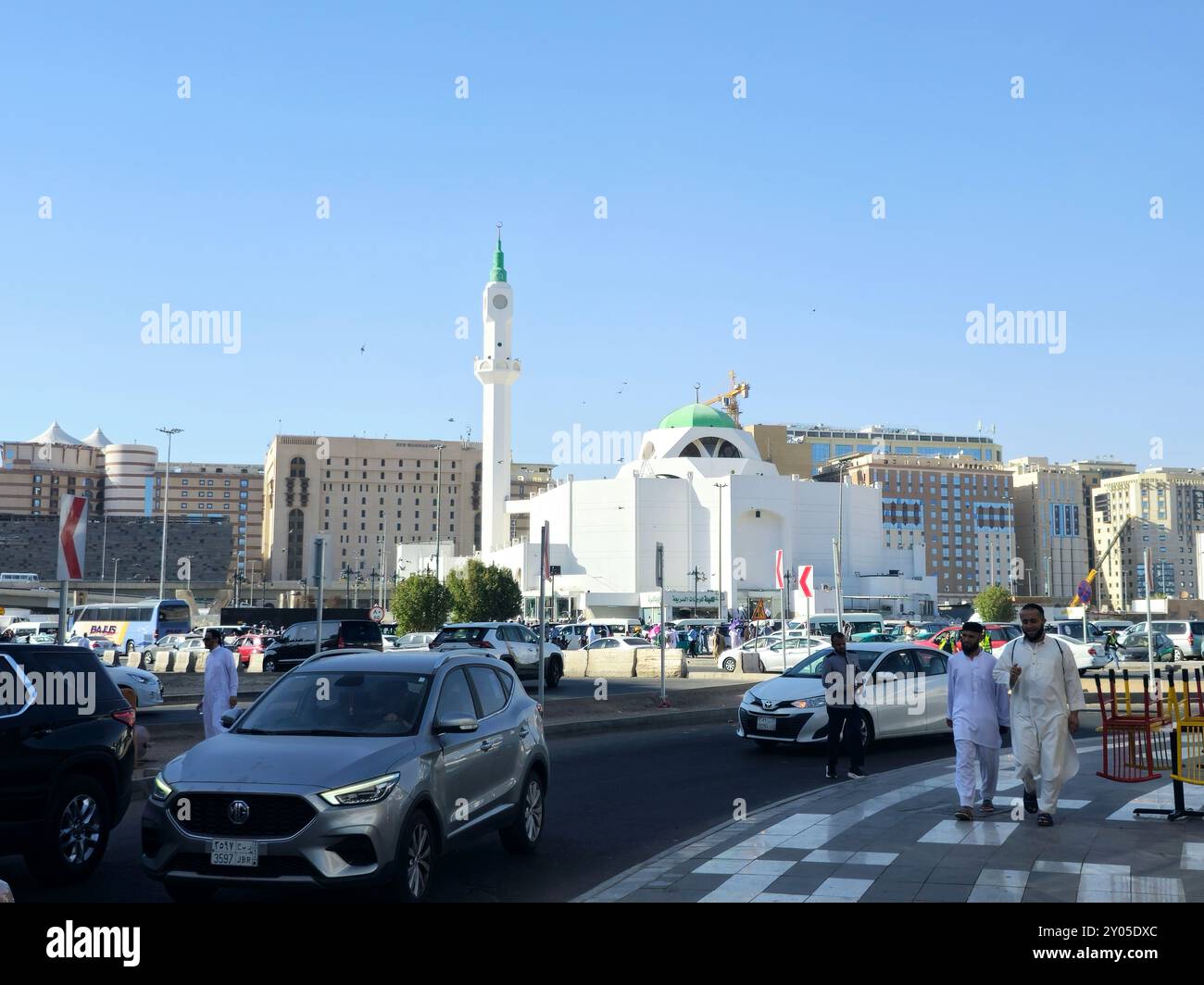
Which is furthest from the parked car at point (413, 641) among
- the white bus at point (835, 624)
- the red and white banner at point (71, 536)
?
the red and white banner at point (71, 536)

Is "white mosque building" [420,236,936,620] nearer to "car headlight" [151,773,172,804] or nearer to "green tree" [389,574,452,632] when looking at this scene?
"green tree" [389,574,452,632]

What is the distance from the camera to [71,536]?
38.9 feet

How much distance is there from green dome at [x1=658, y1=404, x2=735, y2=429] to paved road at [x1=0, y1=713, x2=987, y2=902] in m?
98.6

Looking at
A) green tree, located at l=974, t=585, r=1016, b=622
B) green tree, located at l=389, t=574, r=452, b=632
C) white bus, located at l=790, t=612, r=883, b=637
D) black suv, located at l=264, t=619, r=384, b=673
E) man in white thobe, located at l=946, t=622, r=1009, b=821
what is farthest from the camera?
green tree, located at l=974, t=585, r=1016, b=622

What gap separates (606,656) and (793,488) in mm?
76912

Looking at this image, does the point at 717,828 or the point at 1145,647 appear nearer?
the point at 717,828

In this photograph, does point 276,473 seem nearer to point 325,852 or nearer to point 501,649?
point 501,649

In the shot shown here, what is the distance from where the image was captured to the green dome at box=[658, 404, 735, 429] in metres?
117

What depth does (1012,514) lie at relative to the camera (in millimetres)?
180625

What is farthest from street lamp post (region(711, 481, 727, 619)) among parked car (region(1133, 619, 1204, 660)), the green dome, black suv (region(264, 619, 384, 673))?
black suv (region(264, 619, 384, 673))

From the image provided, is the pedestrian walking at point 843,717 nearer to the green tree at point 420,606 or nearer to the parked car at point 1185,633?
the parked car at point 1185,633

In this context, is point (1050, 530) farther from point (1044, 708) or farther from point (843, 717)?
point (1044, 708)

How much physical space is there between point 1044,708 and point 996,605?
3516 inches

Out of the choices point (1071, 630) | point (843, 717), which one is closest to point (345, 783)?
point (843, 717)
